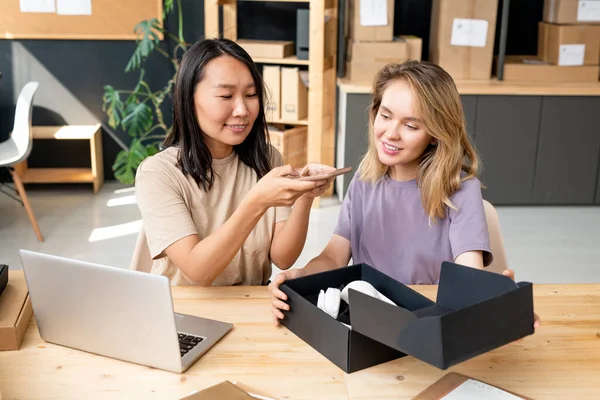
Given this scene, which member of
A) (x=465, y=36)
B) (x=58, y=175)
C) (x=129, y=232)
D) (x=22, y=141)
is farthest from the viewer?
(x=58, y=175)

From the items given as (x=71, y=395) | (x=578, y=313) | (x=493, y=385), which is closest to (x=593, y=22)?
(x=578, y=313)

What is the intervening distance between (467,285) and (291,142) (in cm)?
323

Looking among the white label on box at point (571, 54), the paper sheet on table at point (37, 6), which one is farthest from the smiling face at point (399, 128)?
the paper sheet on table at point (37, 6)

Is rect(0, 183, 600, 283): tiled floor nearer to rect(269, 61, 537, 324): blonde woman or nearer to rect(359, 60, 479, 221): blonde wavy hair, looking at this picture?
rect(269, 61, 537, 324): blonde woman

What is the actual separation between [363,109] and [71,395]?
3418 mm

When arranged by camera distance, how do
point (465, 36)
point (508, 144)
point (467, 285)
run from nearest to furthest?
point (467, 285)
point (465, 36)
point (508, 144)

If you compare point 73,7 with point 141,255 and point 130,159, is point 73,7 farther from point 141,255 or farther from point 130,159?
point 141,255

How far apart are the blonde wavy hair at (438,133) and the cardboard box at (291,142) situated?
2.54m

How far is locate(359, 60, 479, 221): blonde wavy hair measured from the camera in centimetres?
183

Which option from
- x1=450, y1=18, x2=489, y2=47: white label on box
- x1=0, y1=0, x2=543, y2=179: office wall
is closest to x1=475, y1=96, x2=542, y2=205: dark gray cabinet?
x1=450, y1=18, x2=489, y2=47: white label on box

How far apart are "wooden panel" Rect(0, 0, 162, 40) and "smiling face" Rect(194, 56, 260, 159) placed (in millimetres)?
3281

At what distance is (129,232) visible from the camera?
4.15 metres

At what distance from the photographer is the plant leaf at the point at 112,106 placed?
15.4 ft

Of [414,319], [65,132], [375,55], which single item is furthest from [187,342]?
[65,132]
